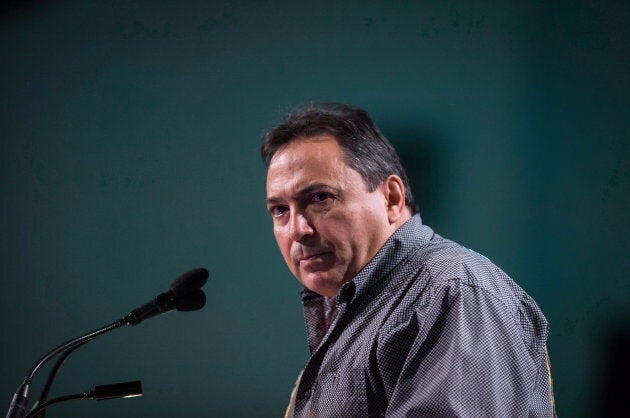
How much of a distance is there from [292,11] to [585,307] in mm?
1340

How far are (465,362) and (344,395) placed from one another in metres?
0.28

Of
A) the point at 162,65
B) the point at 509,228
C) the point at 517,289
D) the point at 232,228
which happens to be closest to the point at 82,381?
the point at 232,228

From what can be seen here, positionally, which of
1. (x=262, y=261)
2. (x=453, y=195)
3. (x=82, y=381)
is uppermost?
(x=453, y=195)

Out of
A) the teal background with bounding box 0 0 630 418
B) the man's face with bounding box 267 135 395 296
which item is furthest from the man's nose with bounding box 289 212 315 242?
the teal background with bounding box 0 0 630 418

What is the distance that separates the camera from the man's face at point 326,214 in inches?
59.3

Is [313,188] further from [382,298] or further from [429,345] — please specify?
[429,345]

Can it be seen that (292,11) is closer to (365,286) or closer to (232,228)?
(232,228)

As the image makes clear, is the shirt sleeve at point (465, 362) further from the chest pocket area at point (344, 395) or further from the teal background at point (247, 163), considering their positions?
the teal background at point (247, 163)

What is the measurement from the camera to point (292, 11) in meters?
2.31

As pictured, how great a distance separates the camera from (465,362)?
1.08 metres

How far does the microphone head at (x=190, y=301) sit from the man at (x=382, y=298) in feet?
0.84

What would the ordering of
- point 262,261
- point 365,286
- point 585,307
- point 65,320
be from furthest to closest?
point 65,320 < point 262,261 < point 585,307 < point 365,286

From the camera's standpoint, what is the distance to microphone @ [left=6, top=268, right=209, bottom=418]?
1321 millimetres

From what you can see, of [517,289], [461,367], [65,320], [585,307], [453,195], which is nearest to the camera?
[461,367]
